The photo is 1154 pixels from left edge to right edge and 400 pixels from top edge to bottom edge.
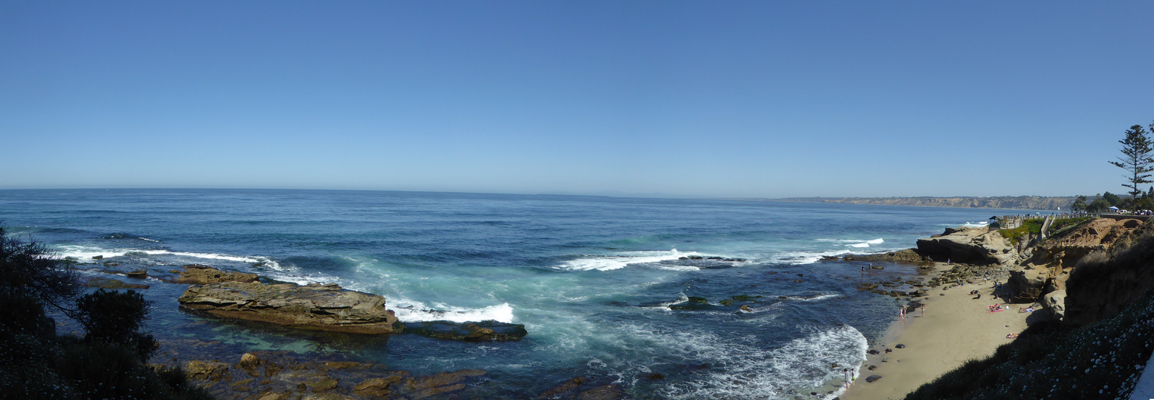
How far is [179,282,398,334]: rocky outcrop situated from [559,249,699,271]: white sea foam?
56.5ft

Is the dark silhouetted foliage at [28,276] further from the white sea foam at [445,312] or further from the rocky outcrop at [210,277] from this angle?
the rocky outcrop at [210,277]

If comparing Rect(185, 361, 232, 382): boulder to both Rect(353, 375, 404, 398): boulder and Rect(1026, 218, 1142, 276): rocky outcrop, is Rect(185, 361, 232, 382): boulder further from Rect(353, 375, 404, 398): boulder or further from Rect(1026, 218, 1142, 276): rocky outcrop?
Rect(1026, 218, 1142, 276): rocky outcrop

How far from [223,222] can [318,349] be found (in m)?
51.2

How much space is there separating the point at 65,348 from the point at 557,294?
2076 centimetres

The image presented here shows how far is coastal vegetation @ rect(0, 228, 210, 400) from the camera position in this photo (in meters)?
8.31

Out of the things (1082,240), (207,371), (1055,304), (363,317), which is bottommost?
(207,371)

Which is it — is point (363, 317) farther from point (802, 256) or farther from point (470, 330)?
point (802, 256)

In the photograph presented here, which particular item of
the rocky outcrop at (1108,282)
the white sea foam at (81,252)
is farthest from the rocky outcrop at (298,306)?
the rocky outcrop at (1108,282)

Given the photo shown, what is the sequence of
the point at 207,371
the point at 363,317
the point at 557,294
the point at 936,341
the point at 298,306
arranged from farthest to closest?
the point at 557,294 < the point at 298,306 < the point at 363,317 < the point at 936,341 < the point at 207,371

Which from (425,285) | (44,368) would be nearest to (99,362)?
(44,368)

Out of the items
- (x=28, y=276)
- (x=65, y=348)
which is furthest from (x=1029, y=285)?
(x=28, y=276)

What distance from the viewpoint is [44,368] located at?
8734mm

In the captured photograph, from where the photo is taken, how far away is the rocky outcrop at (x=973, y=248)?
38.6 metres

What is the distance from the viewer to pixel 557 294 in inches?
1109
